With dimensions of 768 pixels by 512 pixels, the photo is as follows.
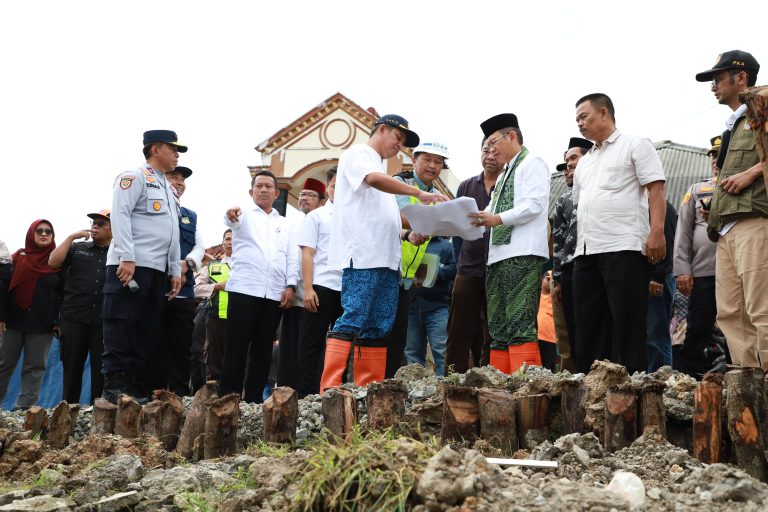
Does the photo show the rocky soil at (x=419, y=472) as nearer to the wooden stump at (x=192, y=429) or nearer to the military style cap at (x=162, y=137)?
the wooden stump at (x=192, y=429)

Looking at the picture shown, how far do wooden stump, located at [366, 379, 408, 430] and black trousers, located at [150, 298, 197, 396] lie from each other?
391 cm

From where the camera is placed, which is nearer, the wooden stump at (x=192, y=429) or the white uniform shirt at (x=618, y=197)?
the wooden stump at (x=192, y=429)

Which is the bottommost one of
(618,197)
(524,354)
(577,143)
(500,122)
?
(524,354)

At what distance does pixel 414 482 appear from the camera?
2252mm

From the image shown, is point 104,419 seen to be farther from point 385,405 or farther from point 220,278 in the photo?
point 220,278

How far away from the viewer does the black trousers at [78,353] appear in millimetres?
7590

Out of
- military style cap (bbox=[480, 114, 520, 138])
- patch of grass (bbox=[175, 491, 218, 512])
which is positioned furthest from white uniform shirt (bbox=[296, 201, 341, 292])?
patch of grass (bbox=[175, 491, 218, 512])

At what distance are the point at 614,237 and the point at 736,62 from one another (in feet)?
4.41

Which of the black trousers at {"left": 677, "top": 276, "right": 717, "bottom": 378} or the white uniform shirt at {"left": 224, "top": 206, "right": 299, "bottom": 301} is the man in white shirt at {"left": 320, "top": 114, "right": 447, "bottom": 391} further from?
the black trousers at {"left": 677, "top": 276, "right": 717, "bottom": 378}

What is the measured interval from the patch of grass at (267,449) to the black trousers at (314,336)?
2.20 metres

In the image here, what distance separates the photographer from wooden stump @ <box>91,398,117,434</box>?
15.2 ft

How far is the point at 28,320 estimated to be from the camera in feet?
27.0

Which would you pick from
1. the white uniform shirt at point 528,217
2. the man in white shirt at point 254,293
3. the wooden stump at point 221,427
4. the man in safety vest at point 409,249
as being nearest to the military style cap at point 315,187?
the man in safety vest at point 409,249

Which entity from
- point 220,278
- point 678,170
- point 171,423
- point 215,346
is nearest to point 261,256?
point 215,346
